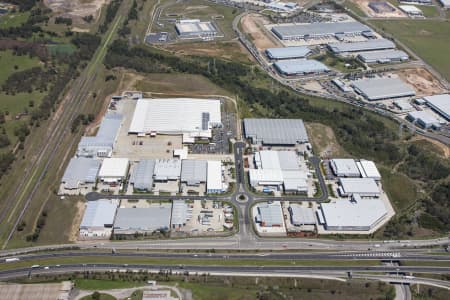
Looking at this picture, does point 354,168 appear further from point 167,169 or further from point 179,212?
point 167,169

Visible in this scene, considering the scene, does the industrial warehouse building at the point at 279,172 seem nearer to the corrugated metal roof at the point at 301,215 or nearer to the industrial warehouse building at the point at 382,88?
the corrugated metal roof at the point at 301,215

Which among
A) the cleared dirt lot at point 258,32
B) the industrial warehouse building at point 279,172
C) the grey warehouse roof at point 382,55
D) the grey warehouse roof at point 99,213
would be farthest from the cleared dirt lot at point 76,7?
the industrial warehouse building at point 279,172

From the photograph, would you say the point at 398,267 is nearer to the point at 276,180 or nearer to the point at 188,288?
the point at 276,180

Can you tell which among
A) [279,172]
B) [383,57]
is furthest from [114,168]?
[383,57]

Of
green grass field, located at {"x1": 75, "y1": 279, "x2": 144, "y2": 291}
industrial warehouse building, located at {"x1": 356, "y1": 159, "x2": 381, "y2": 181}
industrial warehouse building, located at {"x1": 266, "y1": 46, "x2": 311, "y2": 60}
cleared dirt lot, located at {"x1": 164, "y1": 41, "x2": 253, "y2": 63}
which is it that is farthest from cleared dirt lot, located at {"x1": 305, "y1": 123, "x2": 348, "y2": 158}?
green grass field, located at {"x1": 75, "y1": 279, "x2": 144, "y2": 291}

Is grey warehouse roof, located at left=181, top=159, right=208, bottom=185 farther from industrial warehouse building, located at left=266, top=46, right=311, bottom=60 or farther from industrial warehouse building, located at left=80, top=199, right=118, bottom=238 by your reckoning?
industrial warehouse building, located at left=266, top=46, right=311, bottom=60

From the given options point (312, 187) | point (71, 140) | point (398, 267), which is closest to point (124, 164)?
point (71, 140)
